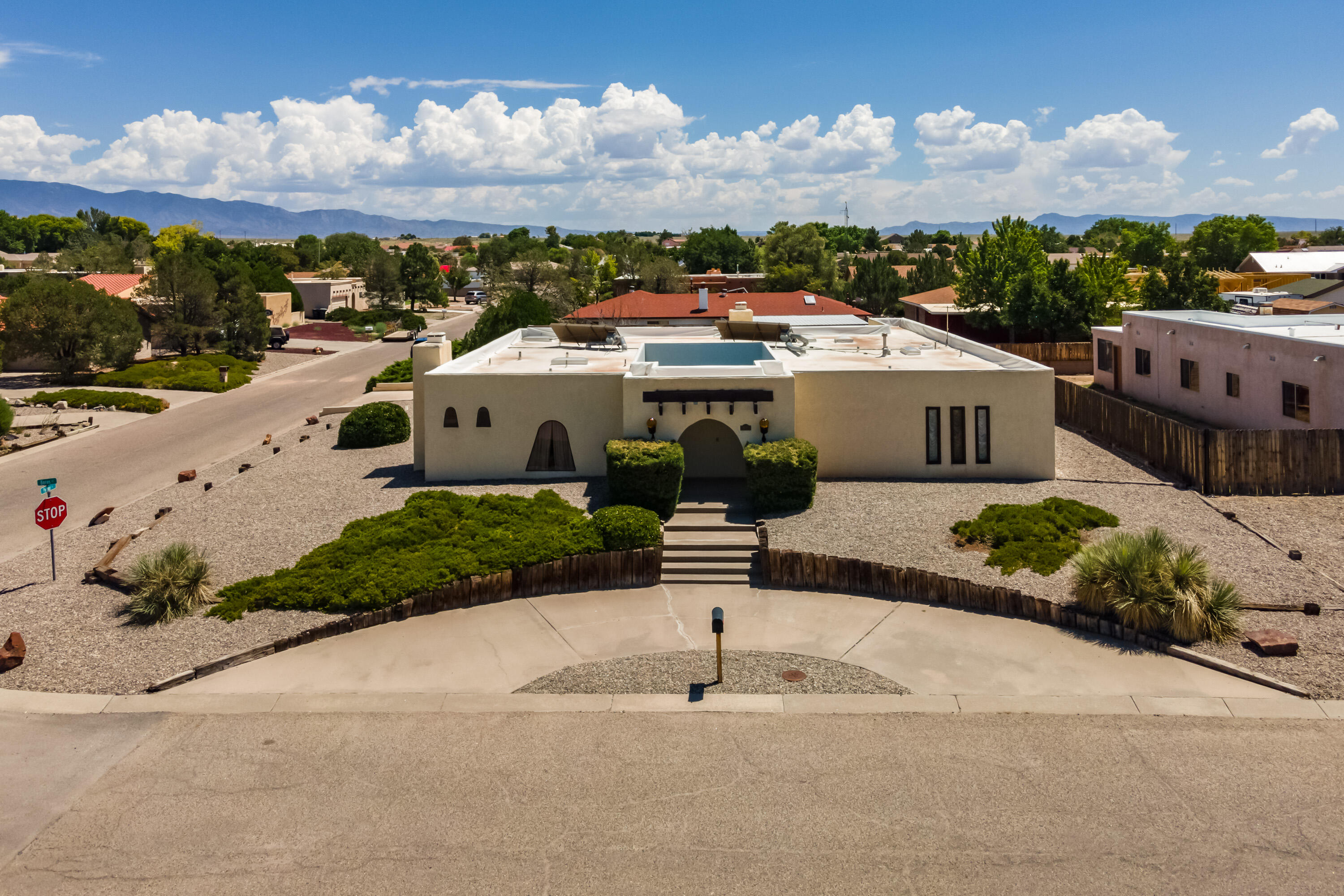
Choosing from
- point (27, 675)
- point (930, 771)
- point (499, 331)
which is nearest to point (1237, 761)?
point (930, 771)

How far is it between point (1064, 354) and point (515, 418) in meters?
32.9

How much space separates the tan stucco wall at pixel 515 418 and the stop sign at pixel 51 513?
8.19m

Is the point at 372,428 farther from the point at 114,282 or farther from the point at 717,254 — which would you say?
the point at 717,254

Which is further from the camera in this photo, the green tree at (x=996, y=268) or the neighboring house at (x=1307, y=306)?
the green tree at (x=996, y=268)

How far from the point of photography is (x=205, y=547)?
19.2 m

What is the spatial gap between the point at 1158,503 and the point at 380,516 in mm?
16847

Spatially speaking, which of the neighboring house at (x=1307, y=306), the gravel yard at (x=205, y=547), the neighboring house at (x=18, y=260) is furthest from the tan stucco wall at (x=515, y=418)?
the neighboring house at (x=18, y=260)

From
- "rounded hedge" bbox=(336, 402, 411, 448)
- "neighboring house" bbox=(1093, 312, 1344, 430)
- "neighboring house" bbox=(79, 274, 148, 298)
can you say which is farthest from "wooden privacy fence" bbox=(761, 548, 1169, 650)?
"neighboring house" bbox=(79, 274, 148, 298)

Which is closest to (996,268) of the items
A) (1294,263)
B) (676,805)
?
(676,805)

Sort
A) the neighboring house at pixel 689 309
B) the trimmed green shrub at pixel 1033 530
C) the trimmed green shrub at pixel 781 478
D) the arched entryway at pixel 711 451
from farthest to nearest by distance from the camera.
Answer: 1. the neighboring house at pixel 689 309
2. the arched entryway at pixel 711 451
3. the trimmed green shrub at pixel 781 478
4. the trimmed green shrub at pixel 1033 530

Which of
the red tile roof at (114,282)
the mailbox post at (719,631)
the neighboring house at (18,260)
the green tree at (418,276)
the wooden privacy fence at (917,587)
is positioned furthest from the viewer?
the neighboring house at (18,260)

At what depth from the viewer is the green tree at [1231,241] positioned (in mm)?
113750

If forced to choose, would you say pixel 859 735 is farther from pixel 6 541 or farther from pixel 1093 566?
pixel 6 541

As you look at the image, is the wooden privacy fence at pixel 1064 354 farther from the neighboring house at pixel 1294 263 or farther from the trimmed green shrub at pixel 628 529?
the neighboring house at pixel 1294 263
